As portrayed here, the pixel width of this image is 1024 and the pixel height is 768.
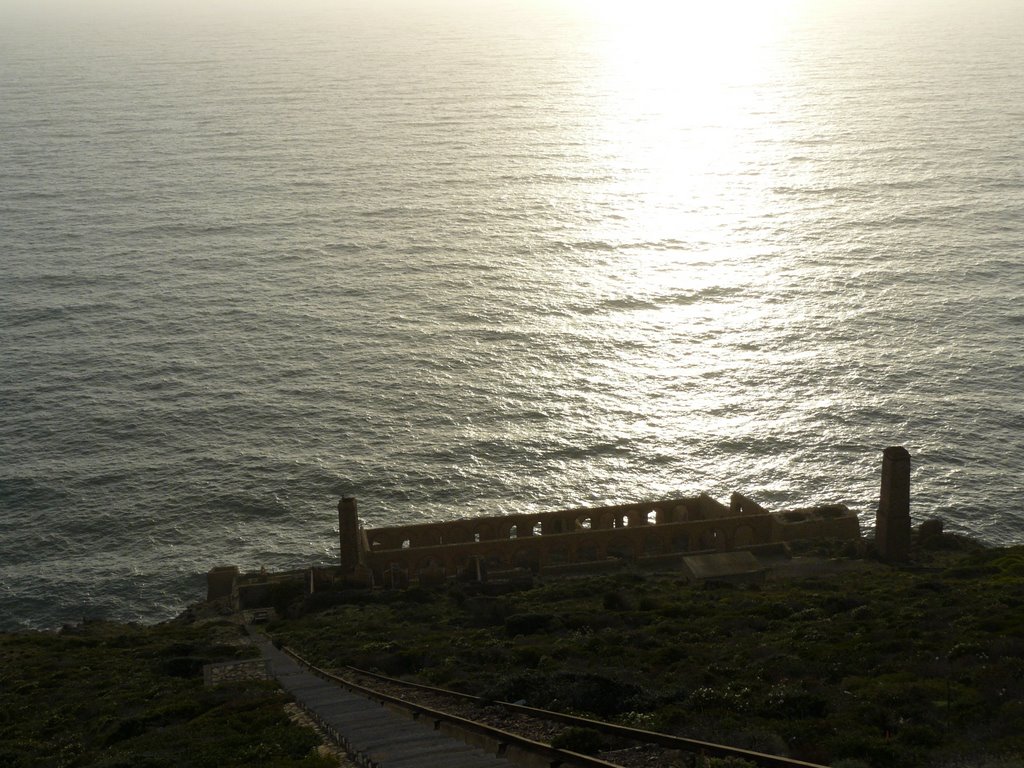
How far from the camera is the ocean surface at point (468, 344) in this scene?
7538 cm

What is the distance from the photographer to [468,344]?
9900 cm

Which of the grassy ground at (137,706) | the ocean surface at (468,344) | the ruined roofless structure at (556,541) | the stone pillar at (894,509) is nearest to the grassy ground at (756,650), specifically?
the stone pillar at (894,509)

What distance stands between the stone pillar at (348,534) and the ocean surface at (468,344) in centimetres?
976

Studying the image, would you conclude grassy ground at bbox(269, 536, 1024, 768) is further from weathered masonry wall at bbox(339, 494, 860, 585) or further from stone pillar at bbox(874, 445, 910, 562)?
weathered masonry wall at bbox(339, 494, 860, 585)

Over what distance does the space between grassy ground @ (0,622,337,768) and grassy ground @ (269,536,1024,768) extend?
5020mm

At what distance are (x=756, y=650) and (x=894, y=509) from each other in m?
24.4

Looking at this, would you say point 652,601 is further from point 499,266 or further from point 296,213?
point 296,213

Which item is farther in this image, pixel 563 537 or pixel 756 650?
pixel 563 537

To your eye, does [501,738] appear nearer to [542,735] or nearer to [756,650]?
[542,735]

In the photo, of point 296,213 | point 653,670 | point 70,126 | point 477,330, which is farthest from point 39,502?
point 70,126

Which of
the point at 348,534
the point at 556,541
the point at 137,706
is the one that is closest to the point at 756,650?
the point at 137,706

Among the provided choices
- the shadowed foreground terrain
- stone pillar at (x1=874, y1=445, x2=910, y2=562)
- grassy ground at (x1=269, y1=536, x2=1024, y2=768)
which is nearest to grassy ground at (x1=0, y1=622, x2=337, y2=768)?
the shadowed foreground terrain

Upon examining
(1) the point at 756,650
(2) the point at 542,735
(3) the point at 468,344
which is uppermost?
(3) the point at 468,344

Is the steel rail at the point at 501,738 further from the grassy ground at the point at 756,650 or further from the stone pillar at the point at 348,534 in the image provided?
the stone pillar at the point at 348,534
